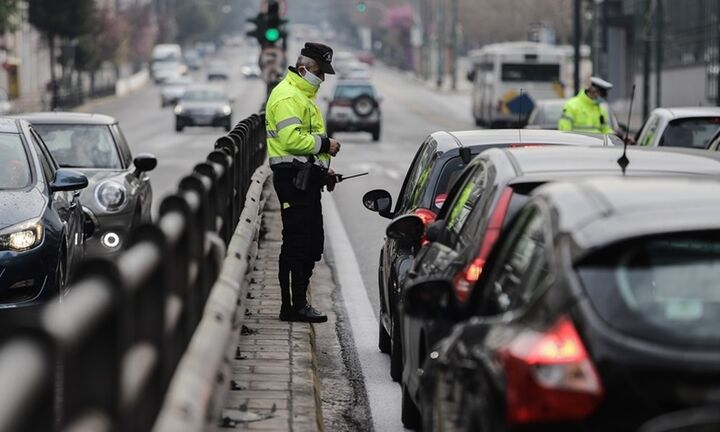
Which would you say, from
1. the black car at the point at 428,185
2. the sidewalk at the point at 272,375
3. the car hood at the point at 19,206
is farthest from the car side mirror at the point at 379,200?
the car hood at the point at 19,206

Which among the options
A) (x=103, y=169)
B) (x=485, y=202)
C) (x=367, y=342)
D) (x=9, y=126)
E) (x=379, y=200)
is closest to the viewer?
(x=485, y=202)

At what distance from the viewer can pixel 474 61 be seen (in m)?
61.7

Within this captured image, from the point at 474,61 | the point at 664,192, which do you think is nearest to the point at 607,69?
the point at 474,61

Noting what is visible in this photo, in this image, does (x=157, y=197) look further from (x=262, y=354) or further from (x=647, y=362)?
(x=647, y=362)

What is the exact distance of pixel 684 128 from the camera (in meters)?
17.5

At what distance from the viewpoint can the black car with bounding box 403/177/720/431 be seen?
13.9ft

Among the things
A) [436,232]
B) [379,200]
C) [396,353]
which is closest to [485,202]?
[436,232]

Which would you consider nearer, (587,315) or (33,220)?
(587,315)

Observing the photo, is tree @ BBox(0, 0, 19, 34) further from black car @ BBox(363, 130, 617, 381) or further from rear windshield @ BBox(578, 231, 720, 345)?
rear windshield @ BBox(578, 231, 720, 345)

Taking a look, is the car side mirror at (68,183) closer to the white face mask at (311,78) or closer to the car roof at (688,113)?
the white face mask at (311,78)

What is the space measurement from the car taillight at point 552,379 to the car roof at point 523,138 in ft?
18.5

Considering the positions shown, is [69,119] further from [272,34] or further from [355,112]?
[355,112]

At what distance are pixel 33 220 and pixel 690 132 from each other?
882cm

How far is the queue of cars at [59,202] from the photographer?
10.5m
